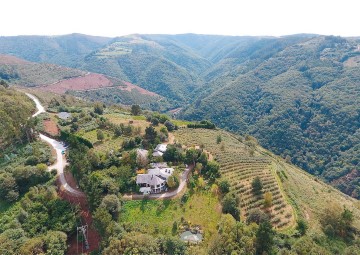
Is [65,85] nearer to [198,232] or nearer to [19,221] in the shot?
[19,221]

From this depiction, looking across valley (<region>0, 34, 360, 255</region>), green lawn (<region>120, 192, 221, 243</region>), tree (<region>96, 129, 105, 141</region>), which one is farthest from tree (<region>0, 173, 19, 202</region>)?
tree (<region>96, 129, 105, 141</region>)

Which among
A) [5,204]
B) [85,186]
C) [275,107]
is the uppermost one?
[85,186]

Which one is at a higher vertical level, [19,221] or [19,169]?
[19,169]

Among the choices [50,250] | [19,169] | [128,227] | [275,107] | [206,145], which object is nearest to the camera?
[50,250]

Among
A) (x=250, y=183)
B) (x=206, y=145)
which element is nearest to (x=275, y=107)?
(x=206, y=145)

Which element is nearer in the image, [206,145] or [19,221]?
[19,221]

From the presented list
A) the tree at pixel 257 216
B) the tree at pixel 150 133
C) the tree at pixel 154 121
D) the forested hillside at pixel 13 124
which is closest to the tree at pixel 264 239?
the tree at pixel 257 216
